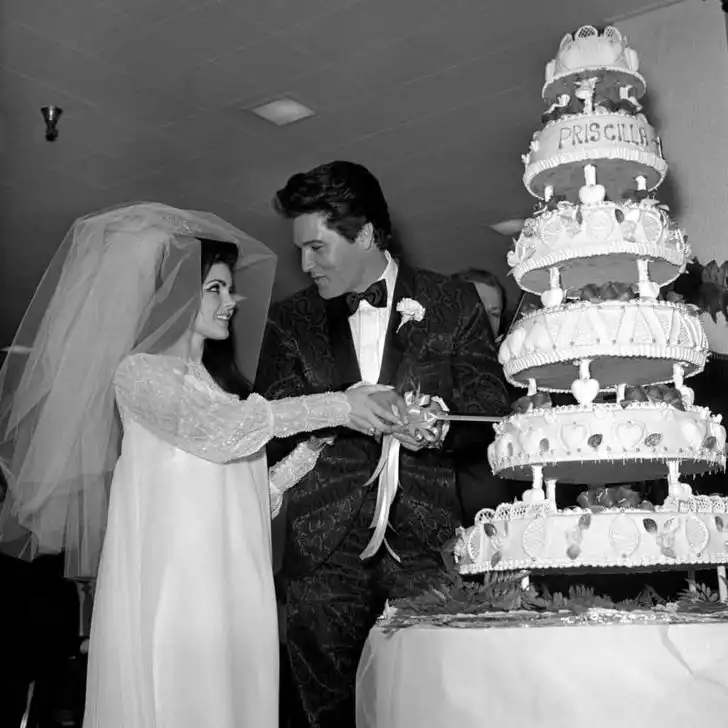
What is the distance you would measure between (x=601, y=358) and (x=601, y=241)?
29 cm

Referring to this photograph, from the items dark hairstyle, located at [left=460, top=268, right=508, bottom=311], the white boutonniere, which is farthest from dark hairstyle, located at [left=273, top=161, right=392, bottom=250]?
dark hairstyle, located at [left=460, top=268, right=508, bottom=311]

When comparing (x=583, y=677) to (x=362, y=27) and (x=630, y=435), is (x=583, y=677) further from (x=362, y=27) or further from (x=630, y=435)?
(x=362, y=27)

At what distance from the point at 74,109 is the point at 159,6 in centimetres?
128

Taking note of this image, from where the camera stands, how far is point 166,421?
274cm

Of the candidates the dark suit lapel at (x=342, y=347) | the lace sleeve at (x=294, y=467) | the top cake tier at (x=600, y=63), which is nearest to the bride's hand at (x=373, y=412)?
the dark suit lapel at (x=342, y=347)

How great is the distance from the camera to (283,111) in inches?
259

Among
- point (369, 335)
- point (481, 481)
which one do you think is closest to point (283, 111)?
point (481, 481)

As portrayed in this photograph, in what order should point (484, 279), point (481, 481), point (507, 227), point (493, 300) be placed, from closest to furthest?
point (481, 481) < point (493, 300) < point (484, 279) < point (507, 227)

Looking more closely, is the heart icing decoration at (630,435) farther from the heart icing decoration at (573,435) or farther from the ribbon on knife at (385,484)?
the ribbon on knife at (385,484)

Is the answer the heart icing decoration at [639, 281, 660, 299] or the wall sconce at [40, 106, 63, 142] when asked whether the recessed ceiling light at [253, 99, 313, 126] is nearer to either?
the wall sconce at [40, 106, 63, 142]

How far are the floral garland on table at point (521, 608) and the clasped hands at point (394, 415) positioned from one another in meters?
0.37

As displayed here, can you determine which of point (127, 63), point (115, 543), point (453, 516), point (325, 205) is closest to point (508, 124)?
point (127, 63)

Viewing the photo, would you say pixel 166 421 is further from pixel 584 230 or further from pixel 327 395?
pixel 584 230

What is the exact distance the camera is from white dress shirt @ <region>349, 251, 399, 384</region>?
10.0 ft
